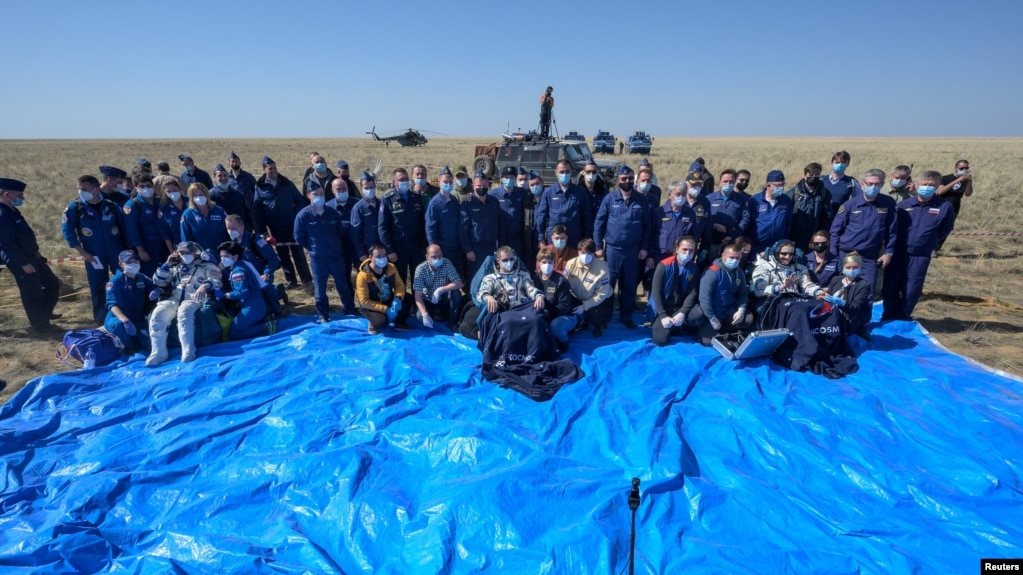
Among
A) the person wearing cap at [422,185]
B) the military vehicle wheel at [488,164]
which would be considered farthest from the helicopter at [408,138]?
the person wearing cap at [422,185]

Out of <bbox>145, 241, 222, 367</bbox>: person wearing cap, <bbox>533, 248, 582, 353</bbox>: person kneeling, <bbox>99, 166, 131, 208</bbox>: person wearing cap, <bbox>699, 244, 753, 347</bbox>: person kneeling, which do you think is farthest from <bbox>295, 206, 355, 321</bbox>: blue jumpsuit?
<bbox>699, 244, 753, 347</bbox>: person kneeling

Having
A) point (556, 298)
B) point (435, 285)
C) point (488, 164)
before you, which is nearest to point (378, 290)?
point (435, 285)

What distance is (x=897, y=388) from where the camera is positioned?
440cm

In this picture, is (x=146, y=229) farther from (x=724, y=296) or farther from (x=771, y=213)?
(x=771, y=213)

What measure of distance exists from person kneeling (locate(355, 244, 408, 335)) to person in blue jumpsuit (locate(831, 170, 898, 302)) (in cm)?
525

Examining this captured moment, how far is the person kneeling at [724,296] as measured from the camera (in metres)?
5.30

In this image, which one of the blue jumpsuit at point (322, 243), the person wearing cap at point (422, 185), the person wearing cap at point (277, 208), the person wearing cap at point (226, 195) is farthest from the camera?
the person wearing cap at point (277, 208)

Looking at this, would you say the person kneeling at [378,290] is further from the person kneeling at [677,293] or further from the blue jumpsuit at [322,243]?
the person kneeling at [677,293]

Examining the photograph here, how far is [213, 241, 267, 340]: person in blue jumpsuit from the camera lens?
19.0 ft

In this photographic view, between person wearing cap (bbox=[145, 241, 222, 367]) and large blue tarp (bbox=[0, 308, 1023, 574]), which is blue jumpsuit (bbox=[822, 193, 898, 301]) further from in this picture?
person wearing cap (bbox=[145, 241, 222, 367])

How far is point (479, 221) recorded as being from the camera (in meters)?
6.28

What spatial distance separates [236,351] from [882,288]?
7.82 metres

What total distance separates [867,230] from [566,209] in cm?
342

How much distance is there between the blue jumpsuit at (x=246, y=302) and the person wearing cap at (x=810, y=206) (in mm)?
6852
